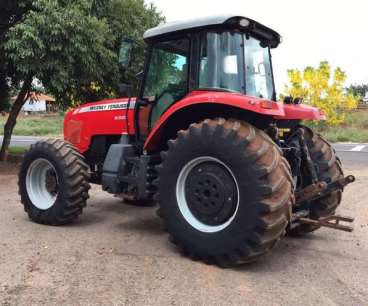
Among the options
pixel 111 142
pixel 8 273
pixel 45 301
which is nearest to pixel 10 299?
pixel 45 301

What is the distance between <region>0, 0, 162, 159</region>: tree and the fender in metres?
4.87

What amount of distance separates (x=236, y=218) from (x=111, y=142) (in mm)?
2989

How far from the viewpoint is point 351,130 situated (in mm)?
32750

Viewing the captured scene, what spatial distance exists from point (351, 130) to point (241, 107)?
30.3 metres

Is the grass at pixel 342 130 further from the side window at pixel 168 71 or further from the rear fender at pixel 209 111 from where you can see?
the rear fender at pixel 209 111

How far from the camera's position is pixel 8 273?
169 inches

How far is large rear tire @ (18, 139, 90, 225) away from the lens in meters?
6.02

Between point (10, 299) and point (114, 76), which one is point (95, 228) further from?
point (114, 76)

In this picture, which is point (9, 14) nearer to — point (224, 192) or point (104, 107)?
point (104, 107)

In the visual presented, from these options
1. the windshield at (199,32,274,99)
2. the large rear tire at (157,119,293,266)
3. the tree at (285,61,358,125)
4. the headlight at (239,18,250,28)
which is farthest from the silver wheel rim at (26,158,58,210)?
the tree at (285,61,358,125)

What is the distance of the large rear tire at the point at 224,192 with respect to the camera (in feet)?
14.2

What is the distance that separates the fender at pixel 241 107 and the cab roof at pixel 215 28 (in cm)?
72

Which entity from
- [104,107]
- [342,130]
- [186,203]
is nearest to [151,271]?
[186,203]

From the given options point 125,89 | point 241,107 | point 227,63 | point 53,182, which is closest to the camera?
point 241,107
